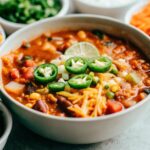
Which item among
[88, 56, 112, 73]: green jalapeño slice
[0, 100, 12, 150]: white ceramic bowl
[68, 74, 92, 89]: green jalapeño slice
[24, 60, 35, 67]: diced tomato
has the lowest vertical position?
[0, 100, 12, 150]: white ceramic bowl

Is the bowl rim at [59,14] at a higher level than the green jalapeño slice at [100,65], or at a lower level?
lower

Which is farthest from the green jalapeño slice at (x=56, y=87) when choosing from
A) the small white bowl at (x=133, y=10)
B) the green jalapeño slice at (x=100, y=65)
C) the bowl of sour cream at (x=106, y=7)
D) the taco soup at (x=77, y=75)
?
the bowl of sour cream at (x=106, y=7)

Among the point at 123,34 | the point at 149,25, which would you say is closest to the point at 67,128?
the point at 123,34

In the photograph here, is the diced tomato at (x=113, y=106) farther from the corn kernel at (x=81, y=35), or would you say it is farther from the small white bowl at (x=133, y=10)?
the small white bowl at (x=133, y=10)

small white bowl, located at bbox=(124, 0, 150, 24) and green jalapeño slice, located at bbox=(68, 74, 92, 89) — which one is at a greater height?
green jalapeño slice, located at bbox=(68, 74, 92, 89)

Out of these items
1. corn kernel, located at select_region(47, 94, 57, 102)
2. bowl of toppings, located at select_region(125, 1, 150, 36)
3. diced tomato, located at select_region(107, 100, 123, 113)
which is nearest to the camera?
diced tomato, located at select_region(107, 100, 123, 113)

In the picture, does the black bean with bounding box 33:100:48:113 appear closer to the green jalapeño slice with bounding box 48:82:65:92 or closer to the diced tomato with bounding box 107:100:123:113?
the green jalapeño slice with bounding box 48:82:65:92

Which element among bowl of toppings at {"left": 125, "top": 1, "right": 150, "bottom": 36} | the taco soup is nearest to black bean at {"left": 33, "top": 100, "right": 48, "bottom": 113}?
the taco soup
